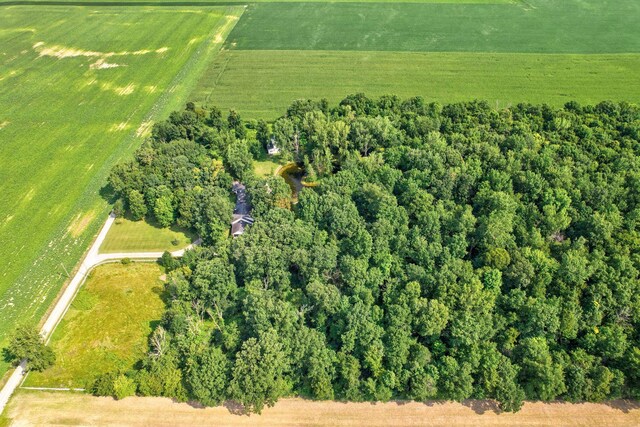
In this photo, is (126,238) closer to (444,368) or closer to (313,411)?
(313,411)

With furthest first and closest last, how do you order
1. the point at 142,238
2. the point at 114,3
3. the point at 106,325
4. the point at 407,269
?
the point at 114,3
the point at 142,238
the point at 106,325
the point at 407,269

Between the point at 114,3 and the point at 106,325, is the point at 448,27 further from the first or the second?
the point at 106,325

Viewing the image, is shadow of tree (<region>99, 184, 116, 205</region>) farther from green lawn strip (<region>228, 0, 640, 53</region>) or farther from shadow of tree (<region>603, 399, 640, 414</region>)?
shadow of tree (<region>603, 399, 640, 414</region>)

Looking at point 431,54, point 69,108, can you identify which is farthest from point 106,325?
point 431,54

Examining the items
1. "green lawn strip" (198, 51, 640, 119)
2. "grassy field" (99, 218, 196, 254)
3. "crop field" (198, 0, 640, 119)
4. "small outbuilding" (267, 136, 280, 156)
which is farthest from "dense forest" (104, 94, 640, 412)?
"crop field" (198, 0, 640, 119)

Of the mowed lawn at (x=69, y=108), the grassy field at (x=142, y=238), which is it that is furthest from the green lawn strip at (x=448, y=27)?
the grassy field at (x=142, y=238)

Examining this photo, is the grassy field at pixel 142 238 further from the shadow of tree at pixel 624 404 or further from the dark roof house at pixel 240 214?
the shadow of tree at pixel 624 404

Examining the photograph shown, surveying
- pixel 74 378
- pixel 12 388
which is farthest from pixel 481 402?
pixel 12 388
